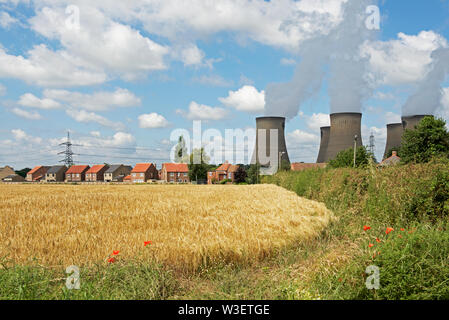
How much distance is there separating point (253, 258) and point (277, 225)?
1.56 meters

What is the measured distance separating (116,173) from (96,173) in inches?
216

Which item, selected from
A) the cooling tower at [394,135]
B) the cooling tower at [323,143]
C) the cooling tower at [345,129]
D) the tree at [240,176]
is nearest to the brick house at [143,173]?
the tree at [240,176]

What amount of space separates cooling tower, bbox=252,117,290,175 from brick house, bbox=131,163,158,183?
38447 mm

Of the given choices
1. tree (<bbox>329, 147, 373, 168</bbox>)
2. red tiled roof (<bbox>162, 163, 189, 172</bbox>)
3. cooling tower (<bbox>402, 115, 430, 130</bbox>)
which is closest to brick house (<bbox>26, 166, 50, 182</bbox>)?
red tiled roof (<bbox>162, 163, 189, 172</bbox>)

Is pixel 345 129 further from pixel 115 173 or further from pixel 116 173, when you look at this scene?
pixel 116 173

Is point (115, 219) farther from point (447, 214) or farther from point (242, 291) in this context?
point (447, 214)

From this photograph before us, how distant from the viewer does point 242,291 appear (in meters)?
4.38

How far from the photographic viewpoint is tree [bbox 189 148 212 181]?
5700cm

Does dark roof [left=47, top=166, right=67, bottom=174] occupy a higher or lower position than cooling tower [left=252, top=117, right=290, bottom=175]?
lower

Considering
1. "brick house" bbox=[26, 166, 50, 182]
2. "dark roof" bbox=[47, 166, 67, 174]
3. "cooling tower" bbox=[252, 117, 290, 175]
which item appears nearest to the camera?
"cooling tower" bbox=[252, 117, 290, 175]

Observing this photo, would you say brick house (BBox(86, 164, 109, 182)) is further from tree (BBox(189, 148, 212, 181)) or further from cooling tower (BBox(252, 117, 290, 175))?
cooling tower (BBox(252, 117, 290, 175))

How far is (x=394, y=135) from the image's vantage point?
2082 inches

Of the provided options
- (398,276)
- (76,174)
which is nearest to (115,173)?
(76,174)

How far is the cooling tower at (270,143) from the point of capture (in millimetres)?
45188
